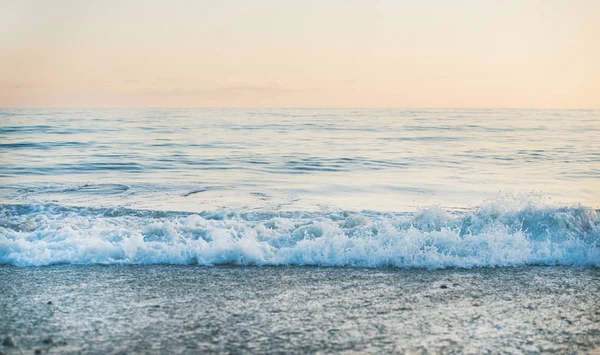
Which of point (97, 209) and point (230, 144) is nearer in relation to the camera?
point (97, 209)

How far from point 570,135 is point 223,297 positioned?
911 inches

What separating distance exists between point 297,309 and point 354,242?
1.87 meters

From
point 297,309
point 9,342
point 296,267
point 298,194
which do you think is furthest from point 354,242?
point 298,194

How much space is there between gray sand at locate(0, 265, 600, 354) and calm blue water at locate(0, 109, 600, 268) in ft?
1.32

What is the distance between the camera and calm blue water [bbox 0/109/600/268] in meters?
5.94

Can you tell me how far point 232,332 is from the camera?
371 centimetres

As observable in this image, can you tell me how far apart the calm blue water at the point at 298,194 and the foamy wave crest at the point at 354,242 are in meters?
0.02

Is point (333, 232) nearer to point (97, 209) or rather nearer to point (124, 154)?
point (97, 209)

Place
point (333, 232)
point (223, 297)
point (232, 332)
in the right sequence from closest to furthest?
1. point (232, 332)
2. point (223, 297)
3. point (333, 232)

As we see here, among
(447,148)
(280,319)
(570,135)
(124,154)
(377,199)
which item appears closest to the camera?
(280,319)

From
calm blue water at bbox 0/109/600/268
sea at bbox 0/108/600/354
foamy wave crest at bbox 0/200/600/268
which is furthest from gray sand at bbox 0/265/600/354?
calm blue water at bbox 0/109/600/268

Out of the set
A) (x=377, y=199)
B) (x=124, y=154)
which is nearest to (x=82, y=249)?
(x=377, y=199)

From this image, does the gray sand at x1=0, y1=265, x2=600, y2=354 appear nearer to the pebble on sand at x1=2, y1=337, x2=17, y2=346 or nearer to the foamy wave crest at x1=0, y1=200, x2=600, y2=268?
the pebble on sand at x1=2, y1=337, x2=17, y2=346

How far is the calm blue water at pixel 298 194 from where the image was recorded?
5938mm
